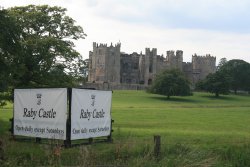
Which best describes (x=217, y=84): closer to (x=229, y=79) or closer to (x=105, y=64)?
(x=229, y=79)

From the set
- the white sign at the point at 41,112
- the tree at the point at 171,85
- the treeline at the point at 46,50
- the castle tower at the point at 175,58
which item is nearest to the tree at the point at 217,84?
the tree at the point at 171,85

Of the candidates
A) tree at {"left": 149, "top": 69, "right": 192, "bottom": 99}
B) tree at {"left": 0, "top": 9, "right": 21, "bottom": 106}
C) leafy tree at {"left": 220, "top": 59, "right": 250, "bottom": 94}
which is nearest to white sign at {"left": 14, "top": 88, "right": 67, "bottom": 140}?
tree at {"left": 0, "top": 9, "right": 21, "bottom": 106}

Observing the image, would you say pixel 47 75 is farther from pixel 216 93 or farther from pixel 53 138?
pixel 216 93

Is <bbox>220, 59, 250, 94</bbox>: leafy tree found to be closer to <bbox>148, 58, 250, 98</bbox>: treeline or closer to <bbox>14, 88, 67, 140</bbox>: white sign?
<bbox>148, 58, 250, 98</bbox>: treeline

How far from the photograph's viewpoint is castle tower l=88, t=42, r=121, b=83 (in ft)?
516

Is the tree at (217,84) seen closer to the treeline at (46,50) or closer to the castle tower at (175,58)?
the castle tower at (175,58)

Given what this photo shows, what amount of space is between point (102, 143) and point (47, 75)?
1414 cm

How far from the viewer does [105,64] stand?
518ft

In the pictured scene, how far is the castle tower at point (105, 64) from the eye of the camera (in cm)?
15712

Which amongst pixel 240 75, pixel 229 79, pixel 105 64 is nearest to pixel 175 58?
pixel 105 64

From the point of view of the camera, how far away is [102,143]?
73.1 ft

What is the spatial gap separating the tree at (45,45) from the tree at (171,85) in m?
68.0

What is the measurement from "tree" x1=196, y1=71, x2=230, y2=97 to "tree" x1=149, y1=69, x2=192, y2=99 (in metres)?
13.3

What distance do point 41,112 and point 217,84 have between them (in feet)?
336
